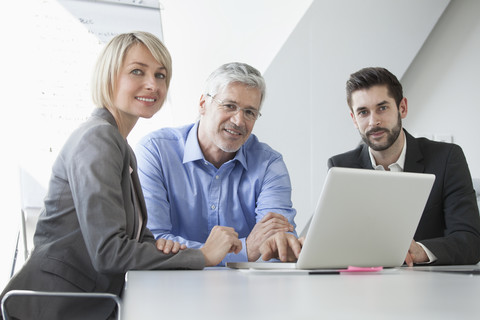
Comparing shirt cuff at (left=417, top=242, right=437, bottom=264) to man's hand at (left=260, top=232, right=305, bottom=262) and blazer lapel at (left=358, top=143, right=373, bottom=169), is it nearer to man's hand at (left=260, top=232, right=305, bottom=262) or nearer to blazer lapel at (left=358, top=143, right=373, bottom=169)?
man's hand at (left=260, top=232, right=305, bottom=262)

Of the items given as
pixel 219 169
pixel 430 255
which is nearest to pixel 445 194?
pixel 430 255

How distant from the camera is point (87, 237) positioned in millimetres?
1308

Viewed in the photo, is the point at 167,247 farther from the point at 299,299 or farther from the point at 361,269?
the point at 299,299

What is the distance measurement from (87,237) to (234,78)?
108 cm

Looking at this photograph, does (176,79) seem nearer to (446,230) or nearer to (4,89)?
(4,89)

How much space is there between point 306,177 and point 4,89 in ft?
6.42

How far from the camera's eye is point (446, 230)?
2160mm

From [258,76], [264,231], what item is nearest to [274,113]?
[258,76]

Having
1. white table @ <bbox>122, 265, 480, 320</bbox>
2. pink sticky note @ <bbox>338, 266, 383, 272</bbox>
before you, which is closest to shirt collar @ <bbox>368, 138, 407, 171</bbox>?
pink sticky note @ <bbox>338, 266, 383, 272</bbox>

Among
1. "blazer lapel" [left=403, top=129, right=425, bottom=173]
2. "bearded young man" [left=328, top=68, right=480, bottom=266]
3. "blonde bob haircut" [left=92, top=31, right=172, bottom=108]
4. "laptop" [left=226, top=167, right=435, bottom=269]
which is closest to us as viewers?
"laptop" [left=226, top=167, right=435, bottom=269]

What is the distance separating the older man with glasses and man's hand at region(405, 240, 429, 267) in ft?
1.62

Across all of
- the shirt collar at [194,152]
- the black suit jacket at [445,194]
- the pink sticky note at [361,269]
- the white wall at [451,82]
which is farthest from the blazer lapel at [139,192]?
the white wall at [451,82]

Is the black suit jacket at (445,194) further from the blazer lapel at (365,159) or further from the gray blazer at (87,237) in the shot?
the gray blazer at (87,237)

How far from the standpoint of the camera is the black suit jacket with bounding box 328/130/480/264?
199 cm
